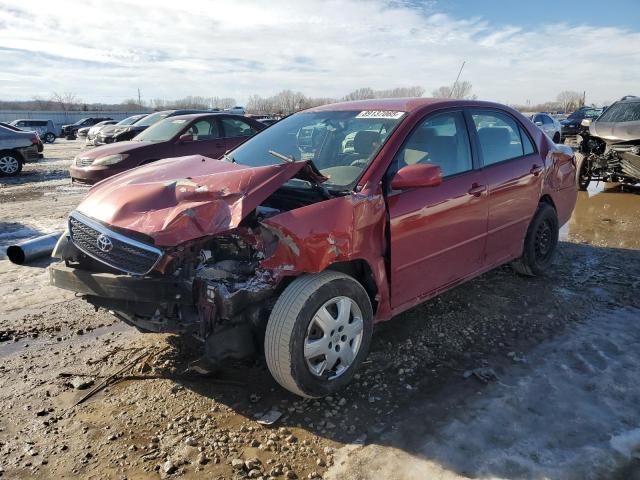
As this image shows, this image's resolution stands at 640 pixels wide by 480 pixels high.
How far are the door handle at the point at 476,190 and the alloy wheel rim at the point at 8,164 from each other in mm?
14387

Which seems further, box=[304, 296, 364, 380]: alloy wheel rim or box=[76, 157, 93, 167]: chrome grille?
box=[76, 157, 93, 167]: chrome grille

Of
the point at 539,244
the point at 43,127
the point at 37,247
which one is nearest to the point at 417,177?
the point at 539,244

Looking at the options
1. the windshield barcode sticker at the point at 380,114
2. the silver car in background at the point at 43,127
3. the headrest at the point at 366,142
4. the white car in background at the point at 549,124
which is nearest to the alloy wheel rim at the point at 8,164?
the windshield barcode sticker at the point at 380,114

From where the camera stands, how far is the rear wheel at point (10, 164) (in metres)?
14.0

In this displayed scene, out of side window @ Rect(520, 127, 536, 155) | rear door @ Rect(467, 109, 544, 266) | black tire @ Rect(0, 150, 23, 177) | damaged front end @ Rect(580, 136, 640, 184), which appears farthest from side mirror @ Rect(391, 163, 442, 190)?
black tire @ Rect(0, 150, 23, 177)

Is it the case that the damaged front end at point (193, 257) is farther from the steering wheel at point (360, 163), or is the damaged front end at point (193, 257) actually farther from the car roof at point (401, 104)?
the car roof at point (401, 104)

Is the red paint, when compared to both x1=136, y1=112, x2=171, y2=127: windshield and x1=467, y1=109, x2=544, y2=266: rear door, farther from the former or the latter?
x1=136, y1=112, x2=171, y2=127: windshield

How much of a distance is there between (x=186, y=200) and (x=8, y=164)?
1384cm

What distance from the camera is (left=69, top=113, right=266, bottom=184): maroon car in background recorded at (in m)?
9.03

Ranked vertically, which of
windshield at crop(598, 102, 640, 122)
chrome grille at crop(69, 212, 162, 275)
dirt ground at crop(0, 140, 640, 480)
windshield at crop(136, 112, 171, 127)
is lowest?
dirt ground at crop(0, 140, 640, 480)

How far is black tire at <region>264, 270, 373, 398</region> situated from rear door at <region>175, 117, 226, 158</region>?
719cm

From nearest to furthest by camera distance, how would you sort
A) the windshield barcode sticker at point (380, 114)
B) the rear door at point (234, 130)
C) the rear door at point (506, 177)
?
the windshield barcode sticker at point (380, 114) < the rear door at point (506, 177) < the rear door at point (234, 130)

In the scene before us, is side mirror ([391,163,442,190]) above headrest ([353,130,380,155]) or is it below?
below

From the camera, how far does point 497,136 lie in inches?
173
